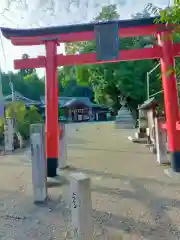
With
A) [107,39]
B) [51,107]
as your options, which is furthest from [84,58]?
[51,107]

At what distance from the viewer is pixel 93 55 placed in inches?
281

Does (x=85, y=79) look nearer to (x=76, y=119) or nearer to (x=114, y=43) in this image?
(x=114, y=43)

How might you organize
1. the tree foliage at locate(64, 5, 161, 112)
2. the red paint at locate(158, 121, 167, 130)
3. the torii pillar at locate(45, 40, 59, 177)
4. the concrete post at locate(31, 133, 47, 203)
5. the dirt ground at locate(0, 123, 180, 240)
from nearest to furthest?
the dirt ground at locate(0, 123, 180, 240)
the concrete post at locate(31, 133, 47, 203)
the torii pillar at locate(45, 40, 59, 177)
the red paint at locate(158, 121, 167, 130)
the tree foliage at locate(64, 5, 161, 112)

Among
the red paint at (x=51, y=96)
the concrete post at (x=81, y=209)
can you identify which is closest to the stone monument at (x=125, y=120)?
the red paint at (x=51, y=96)

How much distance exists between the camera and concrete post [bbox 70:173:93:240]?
2.75 meters

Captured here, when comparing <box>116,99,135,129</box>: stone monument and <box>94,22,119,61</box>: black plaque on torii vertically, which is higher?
<box>94,22,119,61</box>: black plaque on torii

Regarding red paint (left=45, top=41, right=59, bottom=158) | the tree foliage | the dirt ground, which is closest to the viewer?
the dirt ground

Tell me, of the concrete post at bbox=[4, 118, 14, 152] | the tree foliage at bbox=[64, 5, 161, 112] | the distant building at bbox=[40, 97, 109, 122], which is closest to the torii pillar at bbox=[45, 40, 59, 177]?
the concrete post at bbox=[4, 118, 14, 152]

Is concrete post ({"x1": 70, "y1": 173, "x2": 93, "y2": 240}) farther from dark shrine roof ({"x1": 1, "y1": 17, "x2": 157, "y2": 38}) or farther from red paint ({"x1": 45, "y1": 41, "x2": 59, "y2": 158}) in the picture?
dark shrine roof ({"x1": 1, "y1": 17, "x2": 157, "y2": 38})

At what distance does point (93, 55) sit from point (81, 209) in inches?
198

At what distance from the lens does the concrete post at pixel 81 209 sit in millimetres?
2754

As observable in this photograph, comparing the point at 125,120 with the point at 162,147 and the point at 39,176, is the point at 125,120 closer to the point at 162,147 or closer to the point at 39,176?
the point at 162,147

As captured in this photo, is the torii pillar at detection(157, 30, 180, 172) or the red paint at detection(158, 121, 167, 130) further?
the red paint at detection(158, 121, 167, 130)

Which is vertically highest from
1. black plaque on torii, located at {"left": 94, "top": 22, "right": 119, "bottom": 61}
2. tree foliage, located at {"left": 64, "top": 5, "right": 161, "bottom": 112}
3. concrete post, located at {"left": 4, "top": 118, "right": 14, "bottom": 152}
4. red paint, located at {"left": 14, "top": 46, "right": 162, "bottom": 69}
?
tree foliage, located at {"left": 64, "top": 5, "right": 161, "bottom": 112}
